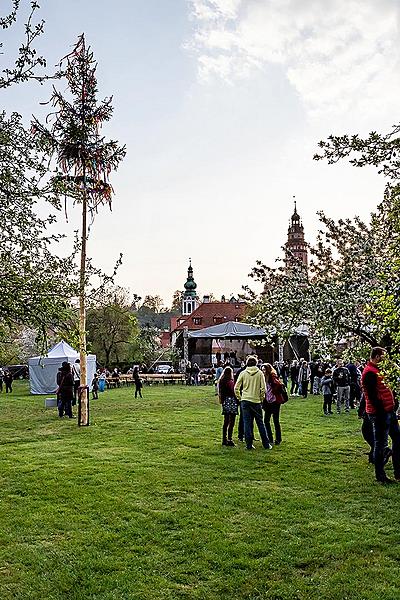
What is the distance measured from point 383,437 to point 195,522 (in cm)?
297

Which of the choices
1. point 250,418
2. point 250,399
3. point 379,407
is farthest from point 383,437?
point 250,418

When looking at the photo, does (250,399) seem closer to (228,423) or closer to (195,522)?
(228,423)

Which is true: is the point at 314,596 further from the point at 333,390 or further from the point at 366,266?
the point at 333,390

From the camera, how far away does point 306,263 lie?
15266 millimetres

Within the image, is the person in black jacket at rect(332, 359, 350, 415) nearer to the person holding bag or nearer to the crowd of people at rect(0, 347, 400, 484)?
the crowd of people at rect(0, 347, 400, 484)

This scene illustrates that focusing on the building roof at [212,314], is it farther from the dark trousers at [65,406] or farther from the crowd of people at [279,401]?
the dark trousers at [65,406]

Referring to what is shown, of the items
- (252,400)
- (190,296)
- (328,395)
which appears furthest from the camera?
(190,296)

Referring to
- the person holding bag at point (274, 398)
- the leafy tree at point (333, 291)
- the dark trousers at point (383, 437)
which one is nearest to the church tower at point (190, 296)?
the leafy tree at point (333, 291)

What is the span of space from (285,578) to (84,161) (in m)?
10.7

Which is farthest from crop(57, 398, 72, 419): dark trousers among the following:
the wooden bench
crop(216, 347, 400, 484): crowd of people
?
the wooden bench

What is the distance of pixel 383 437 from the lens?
7641 mm

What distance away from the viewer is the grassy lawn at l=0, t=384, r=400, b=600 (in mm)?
4715

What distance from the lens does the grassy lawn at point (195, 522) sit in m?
4.71

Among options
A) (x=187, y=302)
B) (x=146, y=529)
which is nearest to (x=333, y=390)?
(x=146, y=529)
